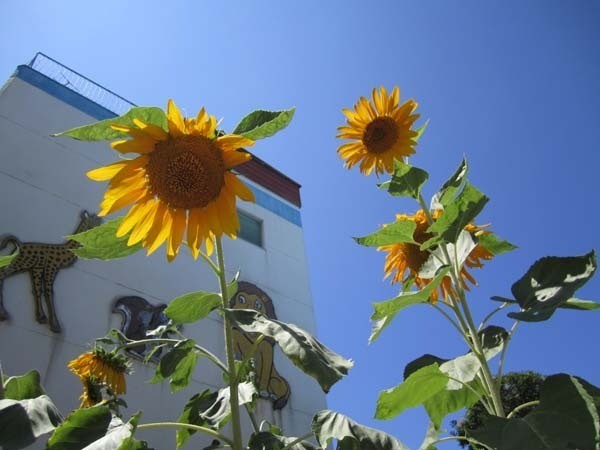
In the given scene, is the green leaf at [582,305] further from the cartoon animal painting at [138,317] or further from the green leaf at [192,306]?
the cartoon animal painting at [138,317]

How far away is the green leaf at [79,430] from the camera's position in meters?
1.14

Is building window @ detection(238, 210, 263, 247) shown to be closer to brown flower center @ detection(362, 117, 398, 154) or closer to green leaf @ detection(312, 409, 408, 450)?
brown flower center @ detection(362, 117, 398, 154)

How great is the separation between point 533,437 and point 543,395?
0.15m

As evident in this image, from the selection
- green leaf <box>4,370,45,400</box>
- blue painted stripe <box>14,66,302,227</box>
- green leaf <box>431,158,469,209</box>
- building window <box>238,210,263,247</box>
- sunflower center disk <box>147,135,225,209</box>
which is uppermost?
blue painted stripe <box>14,66,302,227</box>

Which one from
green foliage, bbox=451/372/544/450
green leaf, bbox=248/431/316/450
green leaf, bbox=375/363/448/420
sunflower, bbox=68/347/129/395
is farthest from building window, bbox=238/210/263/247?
green leaf, bbox=375/363/448/420

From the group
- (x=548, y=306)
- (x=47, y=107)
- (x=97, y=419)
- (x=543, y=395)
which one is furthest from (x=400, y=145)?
(x=47, y=107)

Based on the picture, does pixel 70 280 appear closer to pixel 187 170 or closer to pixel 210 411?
pixel 210 411

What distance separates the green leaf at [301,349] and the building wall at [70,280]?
129 inches

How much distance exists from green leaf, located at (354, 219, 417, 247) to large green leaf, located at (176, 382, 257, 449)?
58cm

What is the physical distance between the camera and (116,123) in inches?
45.1

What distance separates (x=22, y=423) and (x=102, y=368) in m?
1.34

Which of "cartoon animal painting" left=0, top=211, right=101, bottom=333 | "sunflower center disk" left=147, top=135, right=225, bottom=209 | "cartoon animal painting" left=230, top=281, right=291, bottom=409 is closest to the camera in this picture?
"sunflower center disk" left=147, top=135, right=225, bottom=209

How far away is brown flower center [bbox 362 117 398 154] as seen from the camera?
6.36ft

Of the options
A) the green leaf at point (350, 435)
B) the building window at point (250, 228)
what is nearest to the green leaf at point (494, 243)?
the green leaf at point (350, 435)
